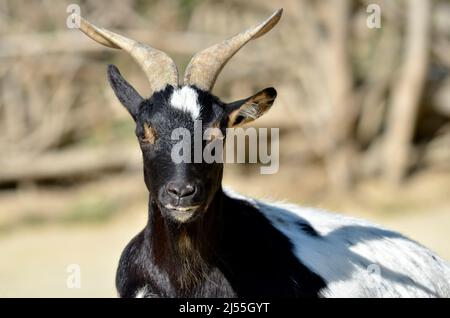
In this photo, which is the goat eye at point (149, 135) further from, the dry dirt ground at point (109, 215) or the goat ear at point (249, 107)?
the dry dirt ground at point (109, 215)

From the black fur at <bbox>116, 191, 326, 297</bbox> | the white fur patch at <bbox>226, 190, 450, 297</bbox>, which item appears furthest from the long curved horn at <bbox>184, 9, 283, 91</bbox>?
the white fur patch at <bbox>226, 190, 450, 297</bbox>

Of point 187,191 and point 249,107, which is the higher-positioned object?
point 249,107

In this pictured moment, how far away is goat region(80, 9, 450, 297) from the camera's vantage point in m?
6.89

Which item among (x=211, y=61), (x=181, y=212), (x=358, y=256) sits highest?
(x=211, y=61)

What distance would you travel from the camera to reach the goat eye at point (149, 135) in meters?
6.96

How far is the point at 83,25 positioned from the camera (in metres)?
7.88

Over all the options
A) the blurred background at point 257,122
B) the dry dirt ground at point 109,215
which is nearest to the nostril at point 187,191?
the dry dirt ground at point 109,215

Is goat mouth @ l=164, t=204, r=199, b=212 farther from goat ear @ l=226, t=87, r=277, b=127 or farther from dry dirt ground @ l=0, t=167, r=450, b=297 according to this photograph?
dry dirt ground @ l=0, t=167, r=450, b=297

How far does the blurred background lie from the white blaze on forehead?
959 centimetres

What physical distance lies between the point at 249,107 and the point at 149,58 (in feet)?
Answer: 2.88

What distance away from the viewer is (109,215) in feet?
59.6

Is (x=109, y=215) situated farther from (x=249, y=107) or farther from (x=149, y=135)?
(x=149, y=135)

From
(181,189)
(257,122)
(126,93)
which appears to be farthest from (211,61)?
(257,122)
